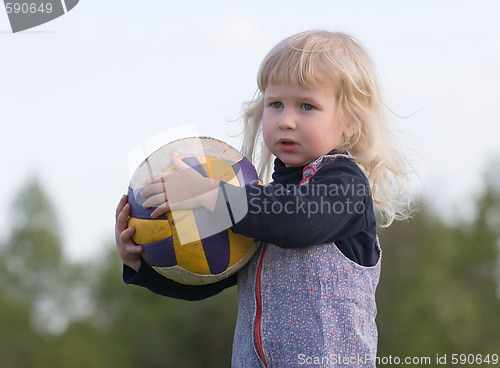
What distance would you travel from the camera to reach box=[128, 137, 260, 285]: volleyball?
3352mm

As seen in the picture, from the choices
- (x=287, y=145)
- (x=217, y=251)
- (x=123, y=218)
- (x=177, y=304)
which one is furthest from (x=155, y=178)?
(x=177, y=304)

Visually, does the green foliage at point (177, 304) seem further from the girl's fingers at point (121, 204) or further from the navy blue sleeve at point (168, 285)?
the girl's fingers at point (121, 204)

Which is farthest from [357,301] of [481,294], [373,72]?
[481,294]

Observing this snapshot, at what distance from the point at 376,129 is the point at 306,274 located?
0.86 m

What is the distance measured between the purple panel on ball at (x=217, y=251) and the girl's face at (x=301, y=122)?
0.56 m

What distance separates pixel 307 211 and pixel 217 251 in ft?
1.57

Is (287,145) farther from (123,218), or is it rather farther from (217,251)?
(123,218)

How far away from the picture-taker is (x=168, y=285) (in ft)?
12.7

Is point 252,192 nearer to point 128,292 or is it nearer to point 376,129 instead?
point 376,129

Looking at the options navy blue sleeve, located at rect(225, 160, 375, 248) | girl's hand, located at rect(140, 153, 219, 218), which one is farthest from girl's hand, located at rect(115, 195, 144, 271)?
navy blue sleeve, located at rect(225, 160, 375, 248)

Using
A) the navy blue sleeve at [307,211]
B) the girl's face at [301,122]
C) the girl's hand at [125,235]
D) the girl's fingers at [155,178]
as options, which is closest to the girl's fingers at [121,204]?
the girl's hand at [125,235]

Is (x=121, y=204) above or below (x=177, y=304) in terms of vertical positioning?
above

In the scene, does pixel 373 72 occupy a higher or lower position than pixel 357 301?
higher

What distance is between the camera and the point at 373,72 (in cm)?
380
